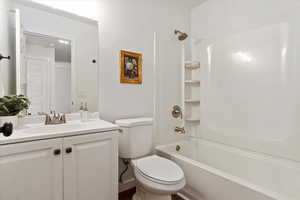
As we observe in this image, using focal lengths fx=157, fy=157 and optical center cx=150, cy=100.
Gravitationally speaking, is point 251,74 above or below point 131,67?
below

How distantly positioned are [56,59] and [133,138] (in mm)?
1057

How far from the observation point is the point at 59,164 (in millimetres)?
1058

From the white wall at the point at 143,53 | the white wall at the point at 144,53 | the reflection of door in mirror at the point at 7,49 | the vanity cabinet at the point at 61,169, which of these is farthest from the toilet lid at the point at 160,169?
the reflection of door in mirror at the point at 7,49

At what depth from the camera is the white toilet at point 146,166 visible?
1.21 m

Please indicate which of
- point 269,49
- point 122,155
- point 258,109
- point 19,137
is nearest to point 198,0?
point 269,49

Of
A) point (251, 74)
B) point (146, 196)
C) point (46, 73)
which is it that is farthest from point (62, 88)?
point (251, 74)

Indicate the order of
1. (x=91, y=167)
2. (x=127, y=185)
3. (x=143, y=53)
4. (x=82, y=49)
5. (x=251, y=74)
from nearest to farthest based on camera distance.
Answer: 1. (x=91, y=167)
2. (x=82, y=49)
3. (x=251, y=74)
4. (x=127, y=185)
5. (x=143, y=53)

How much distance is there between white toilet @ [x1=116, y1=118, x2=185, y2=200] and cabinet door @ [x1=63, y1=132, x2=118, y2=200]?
0.26 meters

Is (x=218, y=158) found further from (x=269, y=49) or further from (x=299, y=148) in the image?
(x=269, y=49)

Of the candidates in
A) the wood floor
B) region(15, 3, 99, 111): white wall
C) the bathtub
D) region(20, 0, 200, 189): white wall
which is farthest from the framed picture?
the wood floor

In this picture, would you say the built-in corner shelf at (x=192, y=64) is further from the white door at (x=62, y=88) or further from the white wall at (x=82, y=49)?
the white door at (x=62, y=88)

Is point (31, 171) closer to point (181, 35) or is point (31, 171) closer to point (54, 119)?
point (54, 119)

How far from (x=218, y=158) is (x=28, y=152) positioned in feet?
6.42

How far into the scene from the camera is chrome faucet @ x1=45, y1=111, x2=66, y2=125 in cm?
137
